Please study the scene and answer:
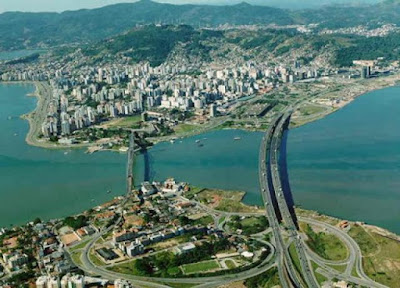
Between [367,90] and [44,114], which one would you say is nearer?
[44,114]

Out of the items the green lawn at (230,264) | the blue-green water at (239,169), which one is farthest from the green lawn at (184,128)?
the green lawn at (230,264)

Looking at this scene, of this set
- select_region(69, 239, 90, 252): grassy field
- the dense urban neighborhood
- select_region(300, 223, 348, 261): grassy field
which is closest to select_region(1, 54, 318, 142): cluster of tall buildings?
the dense urban neighborhood

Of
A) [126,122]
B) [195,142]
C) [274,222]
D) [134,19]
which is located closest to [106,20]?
[134,19]

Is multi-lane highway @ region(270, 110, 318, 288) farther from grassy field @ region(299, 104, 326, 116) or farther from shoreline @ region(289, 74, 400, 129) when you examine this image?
grassy field @ region(299, 104, 326, 116)

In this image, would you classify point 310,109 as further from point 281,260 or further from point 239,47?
point 239,47

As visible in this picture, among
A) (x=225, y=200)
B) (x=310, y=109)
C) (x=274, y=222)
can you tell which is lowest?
(x=225, y=200)

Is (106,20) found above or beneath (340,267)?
above
